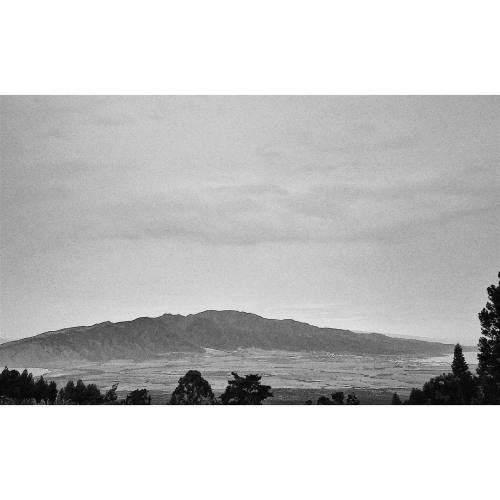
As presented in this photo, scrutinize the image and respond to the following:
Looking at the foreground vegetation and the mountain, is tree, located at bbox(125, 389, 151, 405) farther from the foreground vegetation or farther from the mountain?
the mountain

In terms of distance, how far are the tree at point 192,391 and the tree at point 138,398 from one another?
0.21 meters

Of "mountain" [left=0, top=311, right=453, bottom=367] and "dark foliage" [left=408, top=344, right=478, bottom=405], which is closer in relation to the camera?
"dark foliage" [left=408, top=344, right=478, bottom=405]

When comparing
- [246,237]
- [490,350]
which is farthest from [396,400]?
[246,237]

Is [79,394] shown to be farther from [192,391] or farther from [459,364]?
[459,364]

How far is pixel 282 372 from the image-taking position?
5219 millimetres

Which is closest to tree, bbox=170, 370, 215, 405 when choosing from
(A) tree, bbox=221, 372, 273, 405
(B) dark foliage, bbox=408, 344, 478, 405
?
(A) tree, bbox=221, 372, 273, 405

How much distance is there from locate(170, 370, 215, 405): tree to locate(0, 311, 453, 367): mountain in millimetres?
234

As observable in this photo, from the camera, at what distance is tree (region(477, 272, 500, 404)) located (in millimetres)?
5070

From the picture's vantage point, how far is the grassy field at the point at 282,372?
16.9 ft

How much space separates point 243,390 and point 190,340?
60cm

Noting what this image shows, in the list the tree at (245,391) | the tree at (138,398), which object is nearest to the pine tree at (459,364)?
the tree at (245,391)
